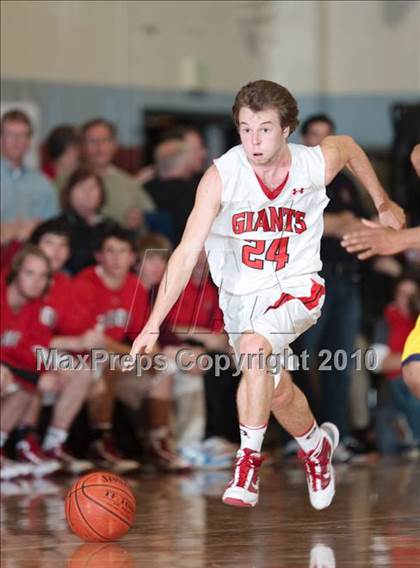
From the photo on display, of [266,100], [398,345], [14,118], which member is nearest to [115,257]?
[14,118]

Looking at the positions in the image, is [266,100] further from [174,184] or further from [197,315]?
[174,184]

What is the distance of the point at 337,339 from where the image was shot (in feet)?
31.8

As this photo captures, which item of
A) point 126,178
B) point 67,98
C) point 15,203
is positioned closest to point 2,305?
point 15,203

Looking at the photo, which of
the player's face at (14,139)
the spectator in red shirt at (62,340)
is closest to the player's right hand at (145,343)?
the spectator in red shirt at (62,340)

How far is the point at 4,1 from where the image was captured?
948 cm

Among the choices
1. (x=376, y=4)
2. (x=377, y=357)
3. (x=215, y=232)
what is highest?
(x=376, y=4)

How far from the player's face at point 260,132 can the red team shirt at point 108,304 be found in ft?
11.9

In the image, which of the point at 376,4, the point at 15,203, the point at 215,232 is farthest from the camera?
the point at 376,4

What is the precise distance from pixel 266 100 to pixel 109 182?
4.53 m

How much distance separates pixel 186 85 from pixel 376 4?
1.84 meters

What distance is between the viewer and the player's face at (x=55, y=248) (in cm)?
905

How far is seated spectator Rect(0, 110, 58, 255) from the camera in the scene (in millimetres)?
9250

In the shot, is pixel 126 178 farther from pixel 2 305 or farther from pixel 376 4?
pixel 376 4

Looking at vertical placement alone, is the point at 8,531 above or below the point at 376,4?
below
